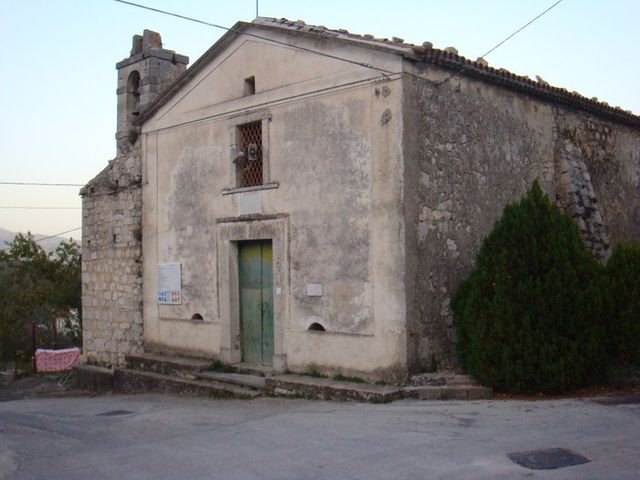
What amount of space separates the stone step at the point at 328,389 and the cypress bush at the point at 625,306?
296cm

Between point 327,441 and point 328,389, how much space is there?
7.92 ft

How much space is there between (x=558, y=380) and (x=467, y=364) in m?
1.17

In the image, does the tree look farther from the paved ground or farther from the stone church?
the paved ground

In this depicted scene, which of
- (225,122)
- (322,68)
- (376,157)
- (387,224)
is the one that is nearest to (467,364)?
(387,224)

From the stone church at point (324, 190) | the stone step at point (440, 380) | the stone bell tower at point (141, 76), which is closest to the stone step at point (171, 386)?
the stone church at point (324, 190)

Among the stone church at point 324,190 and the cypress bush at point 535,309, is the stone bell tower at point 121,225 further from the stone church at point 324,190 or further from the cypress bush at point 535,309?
the cypress bush at point 535,309

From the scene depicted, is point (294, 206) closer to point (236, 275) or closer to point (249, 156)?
point (249, 156)

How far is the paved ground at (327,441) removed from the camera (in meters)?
6.14

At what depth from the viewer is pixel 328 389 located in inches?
381

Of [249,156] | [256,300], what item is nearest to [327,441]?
[256,300]

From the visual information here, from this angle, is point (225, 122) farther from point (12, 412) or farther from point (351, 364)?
point (12, 412)

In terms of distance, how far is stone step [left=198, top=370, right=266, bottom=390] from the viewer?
35.1 feet

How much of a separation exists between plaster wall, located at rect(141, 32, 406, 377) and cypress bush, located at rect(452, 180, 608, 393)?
3.47 ft

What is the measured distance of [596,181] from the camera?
13492 millimetres
